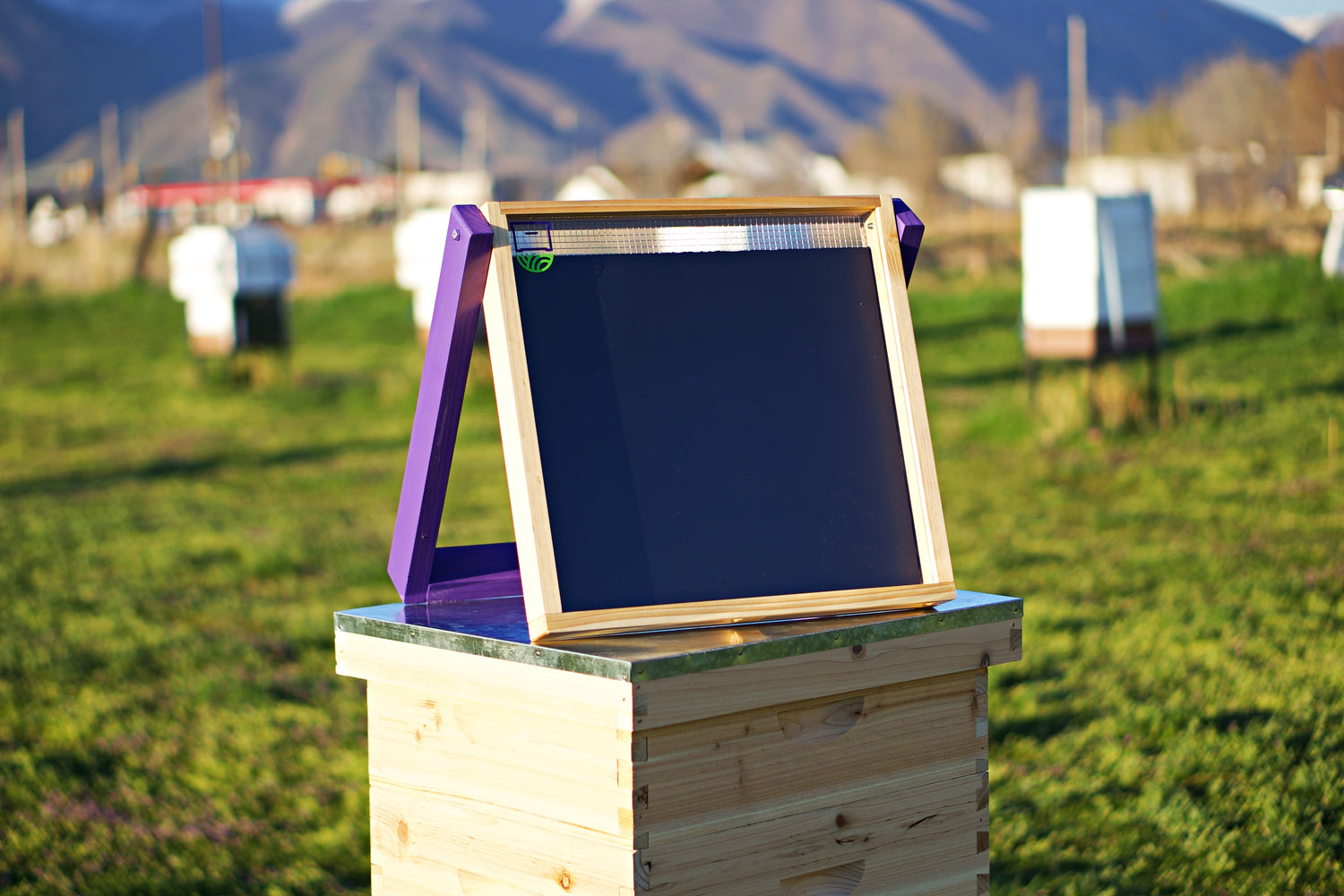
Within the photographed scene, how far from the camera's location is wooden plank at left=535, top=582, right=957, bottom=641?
236 cm

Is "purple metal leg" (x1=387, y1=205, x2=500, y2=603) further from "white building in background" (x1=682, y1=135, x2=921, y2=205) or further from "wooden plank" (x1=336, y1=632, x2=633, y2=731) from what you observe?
"white building in background" (x1=682, y1=135, x2=921, y2=205)

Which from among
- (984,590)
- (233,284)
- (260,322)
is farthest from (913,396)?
(260,322)

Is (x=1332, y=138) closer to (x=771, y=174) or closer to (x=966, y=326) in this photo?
(x=966, y=326)

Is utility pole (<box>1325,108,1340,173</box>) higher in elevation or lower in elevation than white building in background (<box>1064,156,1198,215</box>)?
lower

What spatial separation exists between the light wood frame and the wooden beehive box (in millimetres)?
38

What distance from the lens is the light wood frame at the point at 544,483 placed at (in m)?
2.37

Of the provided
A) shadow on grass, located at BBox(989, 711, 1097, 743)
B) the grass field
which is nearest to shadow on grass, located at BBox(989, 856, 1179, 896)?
the grass field

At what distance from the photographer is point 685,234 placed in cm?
268

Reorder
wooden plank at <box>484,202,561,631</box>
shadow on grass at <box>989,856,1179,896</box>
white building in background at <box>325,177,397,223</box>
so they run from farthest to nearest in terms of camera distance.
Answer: white building in background at <box>325,177,397,223</box> → shadow on grass at <box>989,856,1179,896</box> → wooden plank at <box>484,202,561,631</box>

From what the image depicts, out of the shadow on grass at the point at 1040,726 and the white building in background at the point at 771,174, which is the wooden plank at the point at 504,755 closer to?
the shadow on grass at the point at 1040,726

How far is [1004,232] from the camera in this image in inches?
1277

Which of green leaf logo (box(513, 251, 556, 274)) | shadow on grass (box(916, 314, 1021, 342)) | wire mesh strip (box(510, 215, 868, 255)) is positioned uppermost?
shadow on grass (box(916, 314, 1021, 342))

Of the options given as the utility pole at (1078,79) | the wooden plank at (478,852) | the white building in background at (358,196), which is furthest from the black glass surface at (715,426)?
the white building in background at (358,196)

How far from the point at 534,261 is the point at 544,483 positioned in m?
0.43
